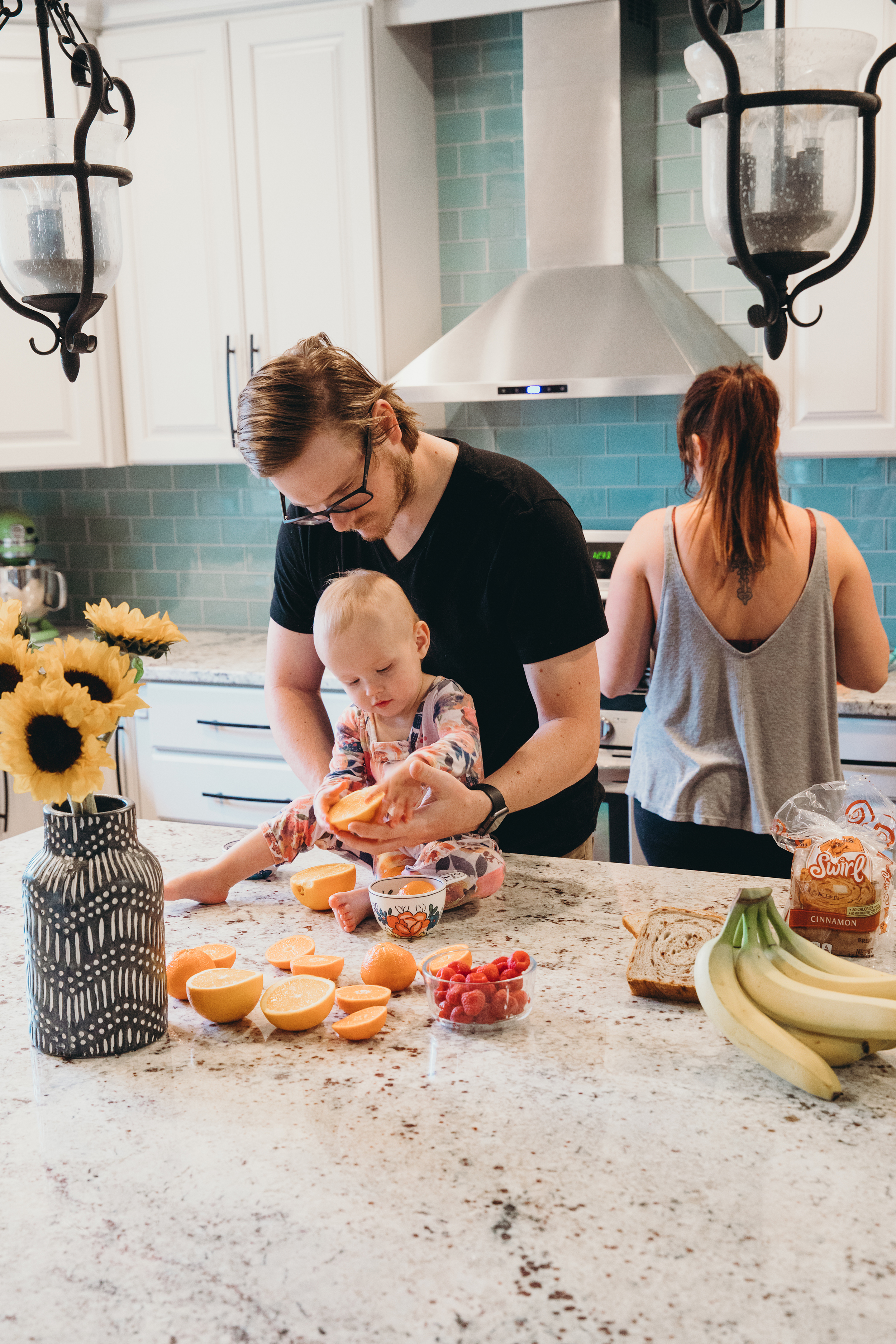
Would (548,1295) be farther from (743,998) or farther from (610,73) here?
(610,73)

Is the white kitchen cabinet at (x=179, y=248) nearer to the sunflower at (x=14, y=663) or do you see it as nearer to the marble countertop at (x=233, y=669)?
the marble countertop at (x=233, y=669)

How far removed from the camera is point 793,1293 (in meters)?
0.85

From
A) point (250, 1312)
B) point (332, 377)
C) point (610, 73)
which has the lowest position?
point (250, 1312)

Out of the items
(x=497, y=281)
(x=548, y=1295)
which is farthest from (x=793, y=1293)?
(x=497, y=281)

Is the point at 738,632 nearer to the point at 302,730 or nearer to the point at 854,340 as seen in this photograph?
the point at 302,730

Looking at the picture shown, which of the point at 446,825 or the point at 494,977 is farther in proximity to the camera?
the point at 446,825

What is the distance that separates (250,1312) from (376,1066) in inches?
13.7

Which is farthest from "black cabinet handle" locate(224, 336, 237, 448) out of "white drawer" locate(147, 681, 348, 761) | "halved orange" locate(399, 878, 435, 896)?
"halved orange" locate(399, 878, 435, 896)

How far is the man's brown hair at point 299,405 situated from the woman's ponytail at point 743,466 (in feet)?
2.58

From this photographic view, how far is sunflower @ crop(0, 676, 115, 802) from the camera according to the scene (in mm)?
1091

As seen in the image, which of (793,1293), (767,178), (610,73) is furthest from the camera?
(610,73)

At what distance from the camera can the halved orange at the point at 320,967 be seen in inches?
53.0

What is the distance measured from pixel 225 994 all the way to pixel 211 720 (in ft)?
7.21

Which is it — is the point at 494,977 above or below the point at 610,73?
below
